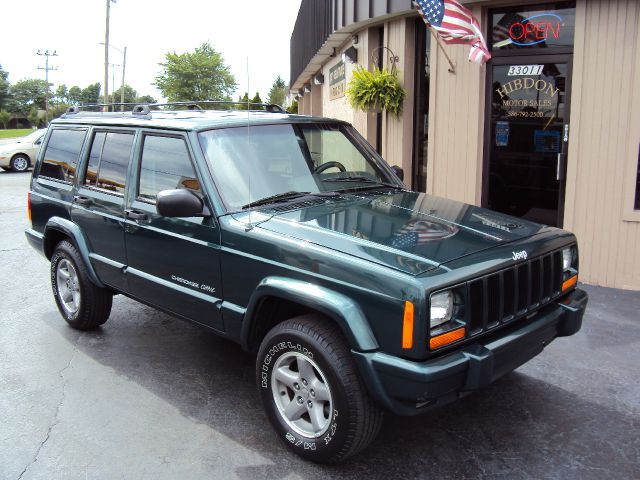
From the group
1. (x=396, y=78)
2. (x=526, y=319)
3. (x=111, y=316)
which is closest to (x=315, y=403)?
(x=526, y=319)

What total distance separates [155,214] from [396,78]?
5.54m

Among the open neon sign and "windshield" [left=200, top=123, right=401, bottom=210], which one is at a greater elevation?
the open neon sign

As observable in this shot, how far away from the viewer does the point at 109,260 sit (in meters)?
5.02

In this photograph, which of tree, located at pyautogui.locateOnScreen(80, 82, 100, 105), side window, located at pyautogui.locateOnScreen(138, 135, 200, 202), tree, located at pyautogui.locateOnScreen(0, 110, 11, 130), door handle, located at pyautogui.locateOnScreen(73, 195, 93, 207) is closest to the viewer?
side window, located at pyautogui.locateOnScreen(138, 135, 200, 202)

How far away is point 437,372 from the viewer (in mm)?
2992

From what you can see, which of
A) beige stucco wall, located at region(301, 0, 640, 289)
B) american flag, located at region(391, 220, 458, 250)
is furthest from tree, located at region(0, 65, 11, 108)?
american flag, located at region(391, 220, 458, 250)

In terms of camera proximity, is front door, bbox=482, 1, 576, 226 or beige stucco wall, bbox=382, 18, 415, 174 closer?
front door, bbox=482, 1, 576, 226

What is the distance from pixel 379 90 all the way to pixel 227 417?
19.8ft

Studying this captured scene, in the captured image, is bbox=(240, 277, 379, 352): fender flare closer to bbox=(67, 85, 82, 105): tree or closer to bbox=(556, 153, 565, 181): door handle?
bbox=(556, 153, 565, 181): door handle

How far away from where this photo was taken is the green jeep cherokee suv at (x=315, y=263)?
123 inches

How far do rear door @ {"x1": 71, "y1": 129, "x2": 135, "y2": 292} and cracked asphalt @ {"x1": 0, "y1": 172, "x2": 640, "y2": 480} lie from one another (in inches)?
30.4

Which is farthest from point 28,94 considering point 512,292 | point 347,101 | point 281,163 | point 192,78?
point 512,292

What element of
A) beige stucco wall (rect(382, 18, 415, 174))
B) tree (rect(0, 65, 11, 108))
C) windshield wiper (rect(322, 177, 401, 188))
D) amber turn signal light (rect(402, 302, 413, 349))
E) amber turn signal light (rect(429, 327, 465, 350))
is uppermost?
A: tree (rect(0, 65, 11, 108))

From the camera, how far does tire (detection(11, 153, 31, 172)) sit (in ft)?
75.9
